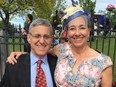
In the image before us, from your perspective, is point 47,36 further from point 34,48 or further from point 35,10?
point 35,10

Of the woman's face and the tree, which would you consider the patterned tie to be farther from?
the tree

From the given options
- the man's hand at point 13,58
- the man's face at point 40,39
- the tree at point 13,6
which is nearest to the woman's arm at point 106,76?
the man's face at point 40,39

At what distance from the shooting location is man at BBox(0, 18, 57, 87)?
2.94 m

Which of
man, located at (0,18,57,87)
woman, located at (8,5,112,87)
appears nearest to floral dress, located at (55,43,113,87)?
woman, located at (8,5,112,87)

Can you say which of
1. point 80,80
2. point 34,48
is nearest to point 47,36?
point 34,48

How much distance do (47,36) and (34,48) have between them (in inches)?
7.2

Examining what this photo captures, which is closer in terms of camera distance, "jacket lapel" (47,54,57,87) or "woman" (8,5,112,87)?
"woman" (8,5,112,87)

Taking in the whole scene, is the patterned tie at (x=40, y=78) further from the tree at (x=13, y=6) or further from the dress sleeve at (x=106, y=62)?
the tree at (x=13, y=6)

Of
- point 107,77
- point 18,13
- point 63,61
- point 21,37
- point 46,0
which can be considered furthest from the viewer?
point 18,13

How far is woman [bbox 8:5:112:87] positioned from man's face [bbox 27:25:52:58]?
0.70 ft

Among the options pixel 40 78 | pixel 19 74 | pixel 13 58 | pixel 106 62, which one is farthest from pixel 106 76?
pixel 13 58

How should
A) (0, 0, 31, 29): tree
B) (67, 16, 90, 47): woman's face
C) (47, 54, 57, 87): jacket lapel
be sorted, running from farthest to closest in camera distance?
(0, 0, 31, 29): tree < (47, 54, 57, 87): jacket lapel < (67, 16, 90, 47): woman's face

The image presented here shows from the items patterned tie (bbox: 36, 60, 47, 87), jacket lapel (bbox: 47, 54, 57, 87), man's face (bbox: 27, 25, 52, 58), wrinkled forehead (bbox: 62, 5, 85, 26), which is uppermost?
wrinkled forehead (bbox: 62, 5, 85, 26)

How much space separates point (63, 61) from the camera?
3.08 m
